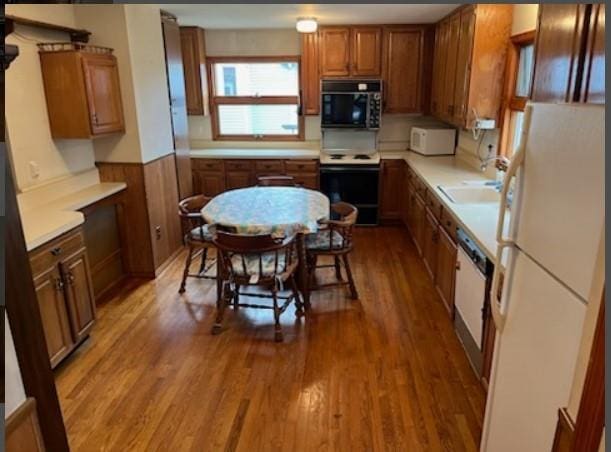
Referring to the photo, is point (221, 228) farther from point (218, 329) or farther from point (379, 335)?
point (379, 335)

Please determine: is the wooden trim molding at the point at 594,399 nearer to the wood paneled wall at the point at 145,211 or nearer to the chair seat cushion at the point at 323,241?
the chair seat cushion at the point at 323,241

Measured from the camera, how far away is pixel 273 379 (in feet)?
8.45

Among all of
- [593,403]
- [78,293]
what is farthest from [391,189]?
[593,403]

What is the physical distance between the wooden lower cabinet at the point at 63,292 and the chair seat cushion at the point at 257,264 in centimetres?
99

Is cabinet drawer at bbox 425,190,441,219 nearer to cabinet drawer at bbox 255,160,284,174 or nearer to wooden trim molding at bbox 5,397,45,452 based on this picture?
cabinet drawer at bbox 255,160,284,174

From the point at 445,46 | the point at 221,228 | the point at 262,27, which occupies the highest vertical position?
the point at 262,27

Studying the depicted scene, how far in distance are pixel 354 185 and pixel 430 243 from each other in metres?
1.57

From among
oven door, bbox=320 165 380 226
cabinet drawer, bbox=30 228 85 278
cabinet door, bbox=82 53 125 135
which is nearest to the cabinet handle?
cabinet drawer, bbox=30 228 85 278

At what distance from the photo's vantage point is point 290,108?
5605mm

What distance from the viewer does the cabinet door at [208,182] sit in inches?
208

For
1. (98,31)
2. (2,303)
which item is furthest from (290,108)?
(2,303)

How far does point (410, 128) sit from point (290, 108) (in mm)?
1574

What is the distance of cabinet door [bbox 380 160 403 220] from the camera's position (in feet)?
16.8

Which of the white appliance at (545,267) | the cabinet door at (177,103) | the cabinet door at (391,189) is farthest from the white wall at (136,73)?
the white appliance at (545,267)
